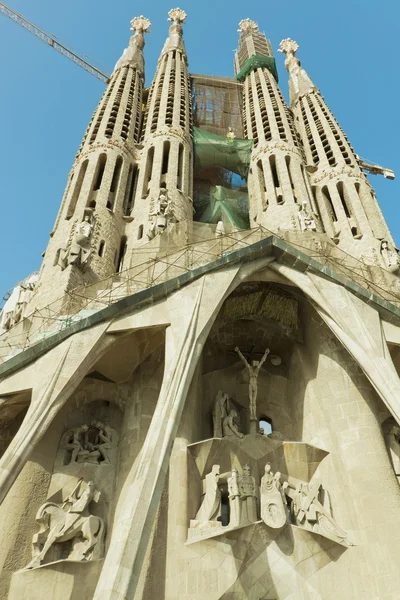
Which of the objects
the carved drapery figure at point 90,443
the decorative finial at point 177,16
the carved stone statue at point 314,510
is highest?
the decorative finial at point 177,16

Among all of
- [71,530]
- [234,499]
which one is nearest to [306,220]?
[234,499]

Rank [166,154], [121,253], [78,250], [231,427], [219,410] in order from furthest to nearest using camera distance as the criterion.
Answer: [166,154]
[121,253]
[78,250]
[219,410]
[231,427]

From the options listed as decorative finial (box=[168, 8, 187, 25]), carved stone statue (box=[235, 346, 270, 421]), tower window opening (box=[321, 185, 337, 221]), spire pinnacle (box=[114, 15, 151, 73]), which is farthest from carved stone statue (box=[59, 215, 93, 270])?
decorative finial (box=[168, 8, 187, 25])

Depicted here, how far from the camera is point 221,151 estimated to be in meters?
22.6

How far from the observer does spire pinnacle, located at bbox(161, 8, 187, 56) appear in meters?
29.8

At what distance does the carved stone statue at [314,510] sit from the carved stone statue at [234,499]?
1.14m

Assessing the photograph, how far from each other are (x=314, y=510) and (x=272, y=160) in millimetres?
14648

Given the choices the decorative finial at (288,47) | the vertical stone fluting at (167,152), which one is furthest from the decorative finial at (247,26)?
the vertical stone fluting at (167,152)

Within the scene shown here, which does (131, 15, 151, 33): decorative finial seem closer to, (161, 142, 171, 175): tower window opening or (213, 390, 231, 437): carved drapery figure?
(161, 142, 171, 175): tower window opening

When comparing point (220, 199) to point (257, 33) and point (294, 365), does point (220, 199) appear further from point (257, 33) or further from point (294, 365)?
point (257, 33)

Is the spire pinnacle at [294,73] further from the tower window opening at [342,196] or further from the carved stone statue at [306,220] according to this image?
the carved stone statue at [306,220]

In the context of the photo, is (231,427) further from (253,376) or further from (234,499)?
(234,499)

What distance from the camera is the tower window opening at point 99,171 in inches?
699

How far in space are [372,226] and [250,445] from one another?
9317 mm
